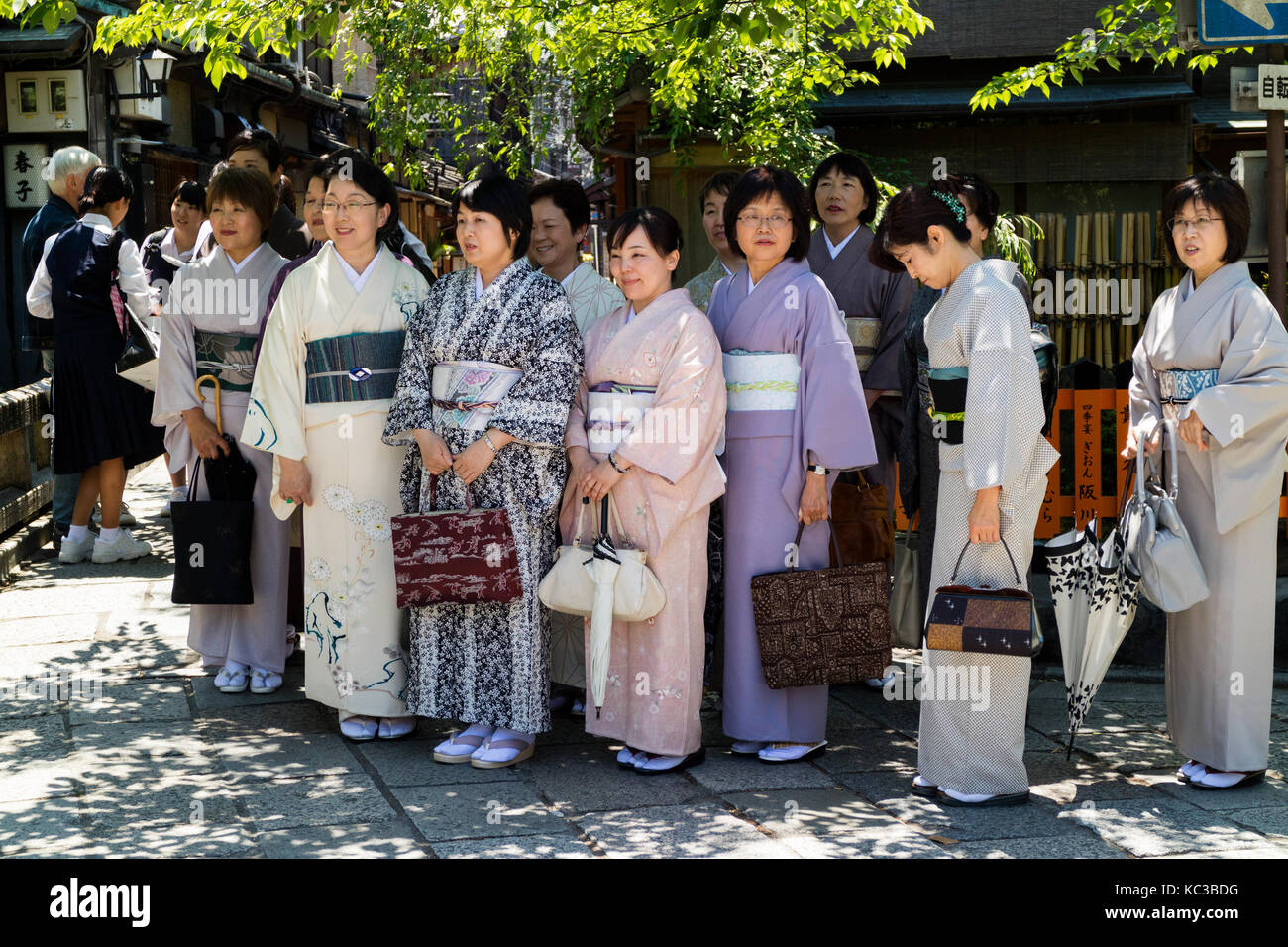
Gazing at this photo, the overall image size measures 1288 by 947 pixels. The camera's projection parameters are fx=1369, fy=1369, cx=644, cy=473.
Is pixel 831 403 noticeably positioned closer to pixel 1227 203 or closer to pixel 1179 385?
pixel 1179 385

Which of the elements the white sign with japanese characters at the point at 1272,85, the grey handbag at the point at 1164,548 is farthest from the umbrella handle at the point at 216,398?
the white sign with japanese characters at the point at 1272,85

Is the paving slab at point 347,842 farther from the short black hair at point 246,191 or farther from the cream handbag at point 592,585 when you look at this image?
the short black hair at point 246,191

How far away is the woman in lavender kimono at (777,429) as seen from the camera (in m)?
4.88

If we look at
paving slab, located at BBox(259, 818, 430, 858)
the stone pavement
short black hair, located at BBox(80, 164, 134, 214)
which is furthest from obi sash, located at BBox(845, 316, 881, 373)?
short black hair, located at BBox(80, 164, 134, 214)

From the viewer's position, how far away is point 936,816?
434cm

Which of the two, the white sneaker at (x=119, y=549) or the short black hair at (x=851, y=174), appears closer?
the short black hair at (x=851, y=174)

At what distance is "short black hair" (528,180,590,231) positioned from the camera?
5816 mm

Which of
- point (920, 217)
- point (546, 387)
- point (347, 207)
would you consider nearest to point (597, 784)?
point (546, 387)

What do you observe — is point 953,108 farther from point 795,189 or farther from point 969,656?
point 969,656

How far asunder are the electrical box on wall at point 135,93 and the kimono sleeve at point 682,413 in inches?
444

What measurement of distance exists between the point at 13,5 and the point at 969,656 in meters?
4.39

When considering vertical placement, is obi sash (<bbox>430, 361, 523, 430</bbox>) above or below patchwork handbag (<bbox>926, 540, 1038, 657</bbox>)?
above

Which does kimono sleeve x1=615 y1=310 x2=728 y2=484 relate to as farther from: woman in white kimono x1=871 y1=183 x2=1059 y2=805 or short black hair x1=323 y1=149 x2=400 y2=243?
short black hair x1=323 y1=149 x2=400 y2=243

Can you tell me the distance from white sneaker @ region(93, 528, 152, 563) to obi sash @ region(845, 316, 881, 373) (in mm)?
4714
